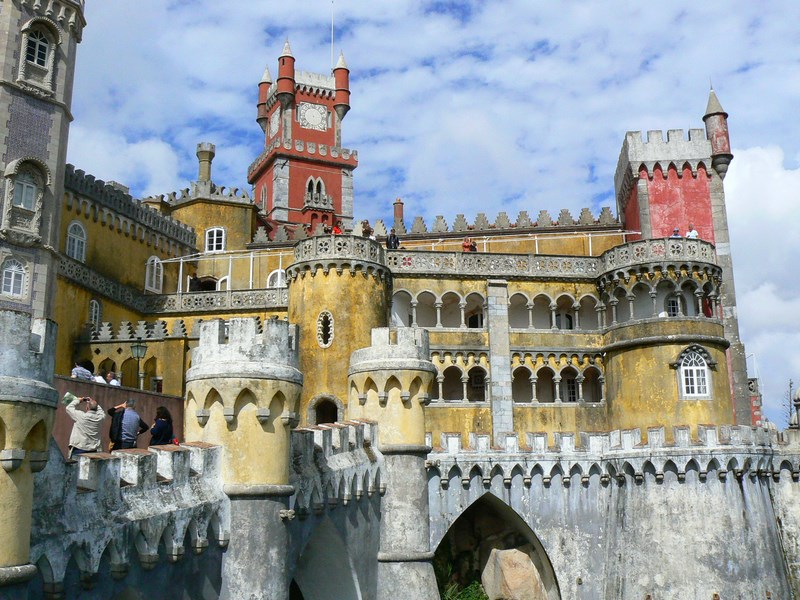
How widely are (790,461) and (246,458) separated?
25.0 metres

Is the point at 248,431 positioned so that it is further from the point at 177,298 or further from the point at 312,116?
the point at 312,116

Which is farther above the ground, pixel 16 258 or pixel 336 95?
pixel 336 95

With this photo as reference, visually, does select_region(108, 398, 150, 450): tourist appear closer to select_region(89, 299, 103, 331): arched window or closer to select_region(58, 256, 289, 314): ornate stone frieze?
select_region(58, 256, 289, 314): ornate stone frieze

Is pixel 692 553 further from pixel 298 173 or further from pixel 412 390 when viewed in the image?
pixel 298 173

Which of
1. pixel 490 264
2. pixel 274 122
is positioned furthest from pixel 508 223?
pixel 274 122

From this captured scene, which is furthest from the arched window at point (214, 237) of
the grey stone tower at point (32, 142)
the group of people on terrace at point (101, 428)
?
the group of people on terrace at point (101, 428)

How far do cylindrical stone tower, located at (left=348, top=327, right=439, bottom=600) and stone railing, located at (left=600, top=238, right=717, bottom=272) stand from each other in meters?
19.0

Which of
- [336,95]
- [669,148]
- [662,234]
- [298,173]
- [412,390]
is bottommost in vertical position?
[412,390]

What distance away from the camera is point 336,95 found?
66.0 metres

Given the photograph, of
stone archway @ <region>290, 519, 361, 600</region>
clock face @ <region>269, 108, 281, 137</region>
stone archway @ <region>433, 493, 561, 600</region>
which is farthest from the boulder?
clock face @ <region>269, 108, 281, 137</region>

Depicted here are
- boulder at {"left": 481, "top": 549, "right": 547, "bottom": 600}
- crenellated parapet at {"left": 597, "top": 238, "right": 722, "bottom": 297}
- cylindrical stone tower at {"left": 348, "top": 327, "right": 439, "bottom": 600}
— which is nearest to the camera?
cylindrical stone tower at {"left": 348, "top": 327, "right": 439, "bottom": 600}

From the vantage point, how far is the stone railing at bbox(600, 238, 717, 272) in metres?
35.5

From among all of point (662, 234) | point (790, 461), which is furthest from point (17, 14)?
point (790, 461)

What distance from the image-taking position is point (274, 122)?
65.8 m
